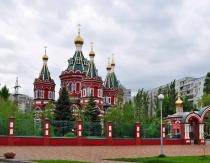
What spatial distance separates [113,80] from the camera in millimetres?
79375

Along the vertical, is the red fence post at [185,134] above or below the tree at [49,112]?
below

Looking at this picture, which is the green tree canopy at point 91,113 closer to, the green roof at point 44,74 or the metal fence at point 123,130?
the metal fence at point 123,130

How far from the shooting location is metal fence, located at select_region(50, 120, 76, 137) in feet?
114

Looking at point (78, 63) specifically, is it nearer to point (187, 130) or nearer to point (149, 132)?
point (187, 130)

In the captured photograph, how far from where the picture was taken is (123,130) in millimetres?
37031

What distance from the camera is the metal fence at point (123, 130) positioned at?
3659 centimetres

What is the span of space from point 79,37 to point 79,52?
2630mm

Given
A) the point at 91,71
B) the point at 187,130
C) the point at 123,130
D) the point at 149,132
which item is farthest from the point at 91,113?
the point at 123,130

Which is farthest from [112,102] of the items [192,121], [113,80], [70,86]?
[192,121]

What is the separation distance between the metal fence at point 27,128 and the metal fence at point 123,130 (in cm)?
671

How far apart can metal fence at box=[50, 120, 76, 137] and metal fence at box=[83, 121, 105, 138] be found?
1.10 m

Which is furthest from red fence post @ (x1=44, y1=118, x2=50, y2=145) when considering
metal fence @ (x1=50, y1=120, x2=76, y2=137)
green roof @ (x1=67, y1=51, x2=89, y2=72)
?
Answer: green roof @ (x1=67, y1=51, x2=89, y2=72)

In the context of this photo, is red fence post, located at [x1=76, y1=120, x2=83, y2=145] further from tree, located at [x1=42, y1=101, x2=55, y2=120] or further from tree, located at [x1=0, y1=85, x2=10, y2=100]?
tree, located at [x1=0, y1=85, x2=10, y2=100]

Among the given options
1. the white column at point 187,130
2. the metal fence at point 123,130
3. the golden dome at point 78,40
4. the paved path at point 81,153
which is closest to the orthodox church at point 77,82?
the golden dome at point 78,40
